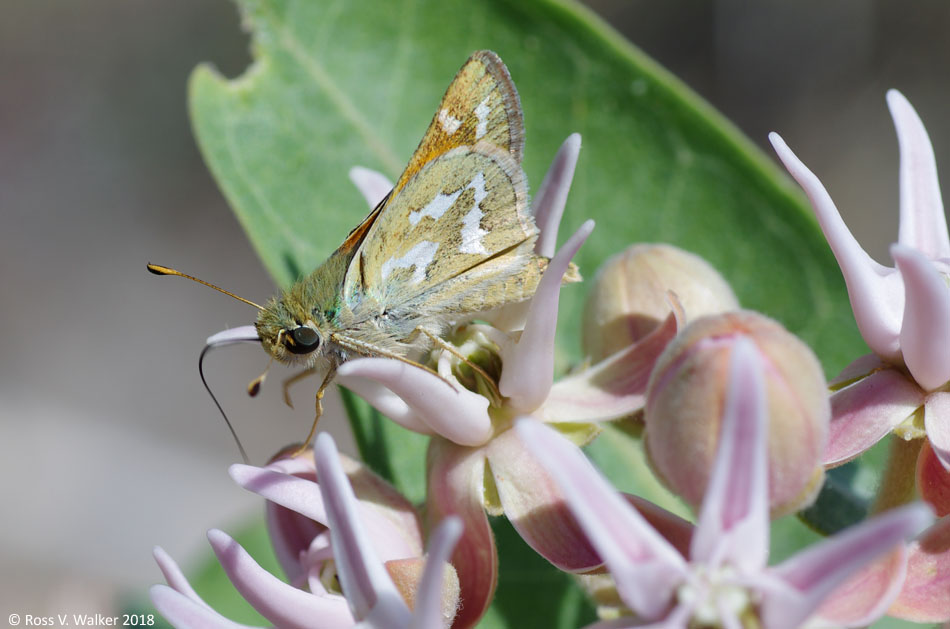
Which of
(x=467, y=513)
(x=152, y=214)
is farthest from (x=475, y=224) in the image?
(x=152, y=214)

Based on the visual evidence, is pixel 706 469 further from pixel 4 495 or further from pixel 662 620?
pixel 4 495

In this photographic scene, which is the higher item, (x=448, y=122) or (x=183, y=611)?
(x=448, y=122)

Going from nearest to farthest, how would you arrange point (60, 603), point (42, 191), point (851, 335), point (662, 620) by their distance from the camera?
1. point (662, 620)
2. point (851, 335)
3. point (60, 603)
4. point (42, 191)

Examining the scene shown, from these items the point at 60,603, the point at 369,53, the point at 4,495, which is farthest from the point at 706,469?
the point at 4,495

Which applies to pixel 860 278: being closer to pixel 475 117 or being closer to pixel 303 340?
pixel 475 117
